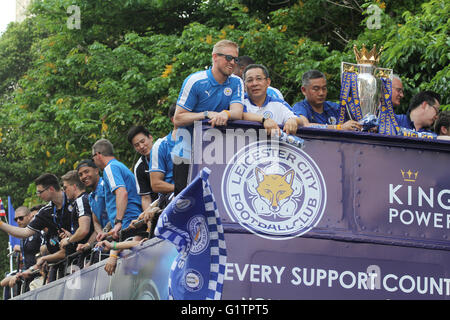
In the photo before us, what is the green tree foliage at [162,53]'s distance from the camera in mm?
11633

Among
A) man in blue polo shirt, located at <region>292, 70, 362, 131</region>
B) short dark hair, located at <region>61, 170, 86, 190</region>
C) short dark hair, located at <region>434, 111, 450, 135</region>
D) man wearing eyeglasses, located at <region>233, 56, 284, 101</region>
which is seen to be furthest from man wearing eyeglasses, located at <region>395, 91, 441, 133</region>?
short dark hair, located at <region>61, 170, 86, 190</region>

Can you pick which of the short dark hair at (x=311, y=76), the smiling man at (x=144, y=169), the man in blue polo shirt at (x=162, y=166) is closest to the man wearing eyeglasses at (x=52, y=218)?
the smiling man at (x=144, y=169)

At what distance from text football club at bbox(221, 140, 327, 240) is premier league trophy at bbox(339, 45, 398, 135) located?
3.88 ft

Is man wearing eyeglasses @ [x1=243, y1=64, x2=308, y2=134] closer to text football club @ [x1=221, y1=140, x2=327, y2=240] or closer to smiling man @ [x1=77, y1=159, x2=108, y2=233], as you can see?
text football club @ [x1=221, y1=140, x2=327, y2=240]

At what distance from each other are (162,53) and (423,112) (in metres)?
8.46

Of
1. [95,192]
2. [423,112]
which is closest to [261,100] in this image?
[423,112]

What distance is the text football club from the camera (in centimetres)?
589

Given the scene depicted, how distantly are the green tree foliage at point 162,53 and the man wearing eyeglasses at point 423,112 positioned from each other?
10.0ft

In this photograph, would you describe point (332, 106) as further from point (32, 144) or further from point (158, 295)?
point (32, 144)

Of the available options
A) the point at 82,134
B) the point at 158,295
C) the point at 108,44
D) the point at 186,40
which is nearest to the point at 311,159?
the point at 158,295

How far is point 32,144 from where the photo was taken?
58.1 feet

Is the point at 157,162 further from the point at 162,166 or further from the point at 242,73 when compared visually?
the point at 242,73

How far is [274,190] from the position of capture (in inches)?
235
